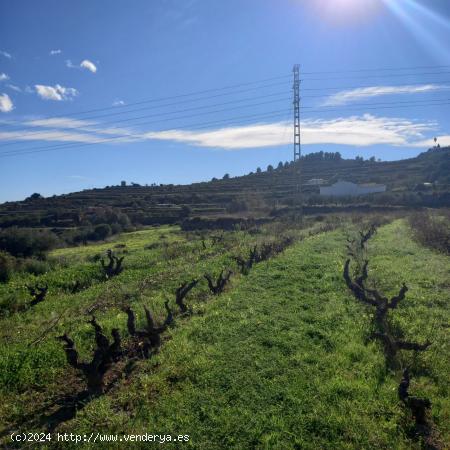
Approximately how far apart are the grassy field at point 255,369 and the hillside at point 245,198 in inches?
1319

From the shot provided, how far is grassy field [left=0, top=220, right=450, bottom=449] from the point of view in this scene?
7258mm

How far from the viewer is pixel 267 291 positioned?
649 inches

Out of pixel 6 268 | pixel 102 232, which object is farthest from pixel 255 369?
pixel 102 232

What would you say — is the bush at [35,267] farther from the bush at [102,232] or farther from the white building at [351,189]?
the white building at [351,189]

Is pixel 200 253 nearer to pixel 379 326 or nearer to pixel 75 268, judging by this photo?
pixel 75 268

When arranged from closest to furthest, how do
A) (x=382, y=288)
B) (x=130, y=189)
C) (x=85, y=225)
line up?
(x=382, y=288) < (x=85, y=225) < (x=130, y=189)

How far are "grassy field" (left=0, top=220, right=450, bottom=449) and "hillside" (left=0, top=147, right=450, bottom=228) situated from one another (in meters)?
33.5

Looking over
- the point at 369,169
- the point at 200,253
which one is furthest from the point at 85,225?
the point at 369,169

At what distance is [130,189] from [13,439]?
10550cm

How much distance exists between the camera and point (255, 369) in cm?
938

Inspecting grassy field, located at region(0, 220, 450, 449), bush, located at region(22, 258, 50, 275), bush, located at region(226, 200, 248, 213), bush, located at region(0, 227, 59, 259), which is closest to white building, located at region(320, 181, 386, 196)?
bush, located at region(226, 200, 248, 213)

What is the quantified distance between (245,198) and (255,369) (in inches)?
2637

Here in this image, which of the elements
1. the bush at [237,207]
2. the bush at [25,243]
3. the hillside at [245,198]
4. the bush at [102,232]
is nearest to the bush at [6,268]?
the bush at [25,243]

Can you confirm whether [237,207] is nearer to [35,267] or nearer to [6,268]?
[35,267]
